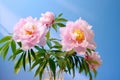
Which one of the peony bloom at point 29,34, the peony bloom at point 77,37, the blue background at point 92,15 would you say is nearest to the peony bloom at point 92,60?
the peony bloom at point 77,37

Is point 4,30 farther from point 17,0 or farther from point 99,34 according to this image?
point 99,34

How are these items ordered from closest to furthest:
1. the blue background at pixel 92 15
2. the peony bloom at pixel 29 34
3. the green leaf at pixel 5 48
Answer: the peony bloom at pixel 29 34, the green leaf at pixel 5 48, the blue background at pixel 92 15

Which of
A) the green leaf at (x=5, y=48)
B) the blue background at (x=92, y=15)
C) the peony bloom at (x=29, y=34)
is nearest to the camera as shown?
the peony bloom at (x=29, y=34)

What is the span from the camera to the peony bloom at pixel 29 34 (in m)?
0.68

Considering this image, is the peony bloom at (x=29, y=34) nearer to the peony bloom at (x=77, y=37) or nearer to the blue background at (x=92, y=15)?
the peony bloom at (x=77, y=37)

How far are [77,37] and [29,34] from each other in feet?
0.53

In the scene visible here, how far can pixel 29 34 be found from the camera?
692 millimetres

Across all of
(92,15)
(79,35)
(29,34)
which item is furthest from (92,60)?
(92,15)

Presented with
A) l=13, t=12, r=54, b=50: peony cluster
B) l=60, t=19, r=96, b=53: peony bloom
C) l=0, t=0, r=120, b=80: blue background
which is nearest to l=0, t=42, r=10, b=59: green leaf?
l=13, t=12, r=54, b=50: peony cluster

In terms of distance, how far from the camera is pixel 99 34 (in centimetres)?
175

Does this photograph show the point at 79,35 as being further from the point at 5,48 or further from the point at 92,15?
the point at 92,15

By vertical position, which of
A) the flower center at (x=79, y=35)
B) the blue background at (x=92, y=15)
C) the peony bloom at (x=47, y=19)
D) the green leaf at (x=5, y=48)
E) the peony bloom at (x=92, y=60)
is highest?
the blue background at (x=92, y=15)

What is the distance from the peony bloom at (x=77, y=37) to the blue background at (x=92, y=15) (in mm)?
1049

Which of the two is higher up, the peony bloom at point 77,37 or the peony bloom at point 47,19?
the peony bloom at point 47,19
